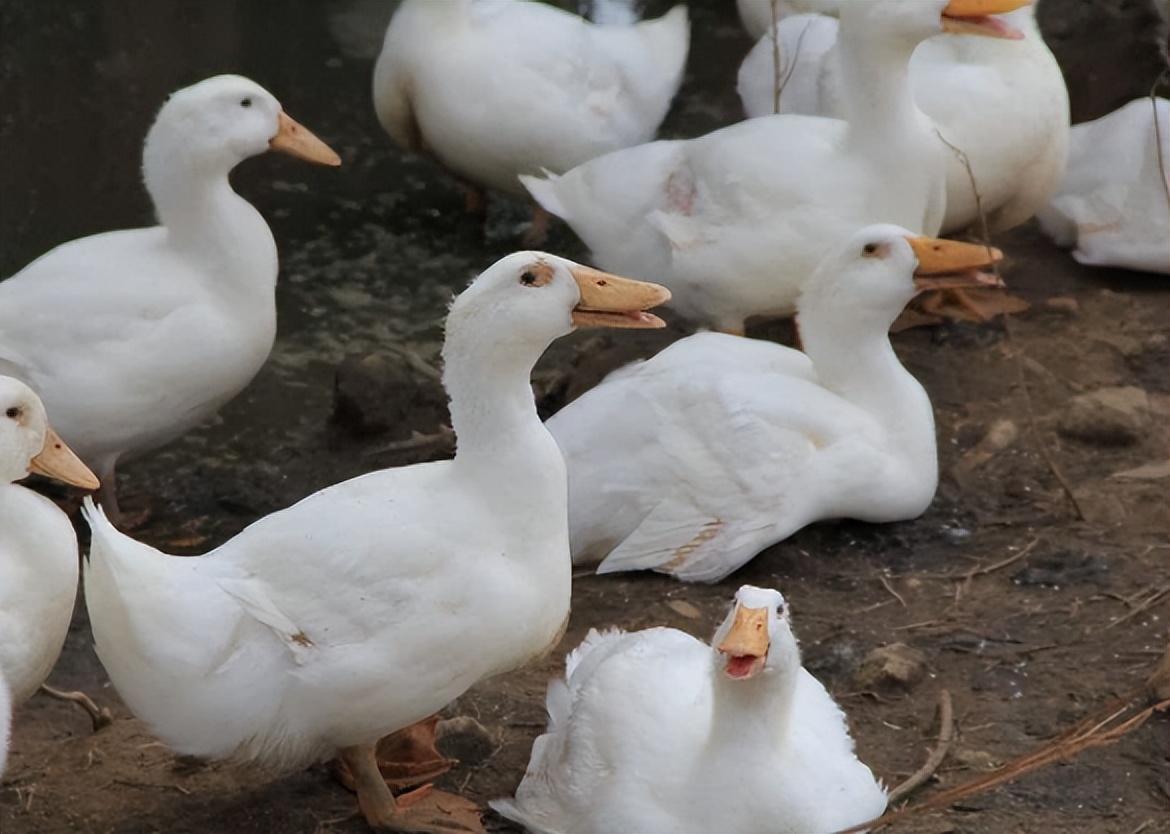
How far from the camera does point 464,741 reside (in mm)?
4535

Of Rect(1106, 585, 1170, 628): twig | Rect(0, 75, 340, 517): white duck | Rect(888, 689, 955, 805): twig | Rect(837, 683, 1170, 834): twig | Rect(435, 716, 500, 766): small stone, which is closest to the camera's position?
Rect(837, 683, 1170, 834): twig

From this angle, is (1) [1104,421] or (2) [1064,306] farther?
(2) [1064,306]

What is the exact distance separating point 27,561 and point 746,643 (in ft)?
5.82

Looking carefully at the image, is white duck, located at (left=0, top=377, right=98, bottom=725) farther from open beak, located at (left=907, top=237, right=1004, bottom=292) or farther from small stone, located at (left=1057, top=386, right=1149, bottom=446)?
small stone, located at (left=1057, top=386, right=1149, bottom=446)

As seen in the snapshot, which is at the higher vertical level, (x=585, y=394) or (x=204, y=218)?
(x=204, y=218)

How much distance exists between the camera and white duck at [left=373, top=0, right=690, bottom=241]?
270 inches

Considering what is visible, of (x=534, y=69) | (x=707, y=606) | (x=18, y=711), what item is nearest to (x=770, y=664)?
(x=707, y=606)

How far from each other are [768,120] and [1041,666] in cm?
221

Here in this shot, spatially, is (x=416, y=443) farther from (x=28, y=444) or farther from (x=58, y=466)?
(x=28, y=444)

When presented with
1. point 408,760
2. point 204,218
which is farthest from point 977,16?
point 408,760

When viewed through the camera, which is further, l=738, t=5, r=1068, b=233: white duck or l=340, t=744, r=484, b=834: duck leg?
l=738, t=5, r=1068, b=233: white duck

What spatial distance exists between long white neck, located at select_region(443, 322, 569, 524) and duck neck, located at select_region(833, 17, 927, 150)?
7.41 ft

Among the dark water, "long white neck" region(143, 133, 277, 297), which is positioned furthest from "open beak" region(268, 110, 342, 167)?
the dark water

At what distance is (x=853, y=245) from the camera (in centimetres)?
535
